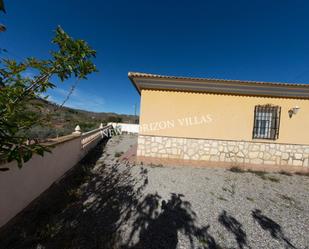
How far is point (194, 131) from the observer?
653 cm

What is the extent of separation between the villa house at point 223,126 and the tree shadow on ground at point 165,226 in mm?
3008

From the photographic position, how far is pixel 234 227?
2.97 meters

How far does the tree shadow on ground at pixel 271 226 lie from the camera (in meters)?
2.70

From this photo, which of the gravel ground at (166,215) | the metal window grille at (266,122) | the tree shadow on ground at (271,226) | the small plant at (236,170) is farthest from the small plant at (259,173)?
the tree shadow on ground at (271,226)

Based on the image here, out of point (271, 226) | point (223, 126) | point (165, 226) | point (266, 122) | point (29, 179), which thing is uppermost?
point (266, 122)

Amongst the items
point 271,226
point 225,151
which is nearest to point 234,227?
point 271,226

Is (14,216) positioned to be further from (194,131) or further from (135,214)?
(194,131)

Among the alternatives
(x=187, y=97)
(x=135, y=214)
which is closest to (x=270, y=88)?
(x=187, y=97)

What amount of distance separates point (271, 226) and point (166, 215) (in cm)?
209

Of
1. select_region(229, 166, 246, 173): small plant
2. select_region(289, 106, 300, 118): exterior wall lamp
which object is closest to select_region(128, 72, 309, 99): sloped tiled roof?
select_region(289, 106, 300, 118): exterior wall lamp

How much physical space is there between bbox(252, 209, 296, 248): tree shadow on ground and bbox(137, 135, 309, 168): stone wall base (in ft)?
10.4

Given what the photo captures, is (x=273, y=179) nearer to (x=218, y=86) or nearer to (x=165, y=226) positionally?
(x=218, y=86)

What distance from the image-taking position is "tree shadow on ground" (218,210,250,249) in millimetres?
2635

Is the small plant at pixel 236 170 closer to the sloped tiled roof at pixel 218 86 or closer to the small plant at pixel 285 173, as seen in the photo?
the small plant at pixel 285 173
